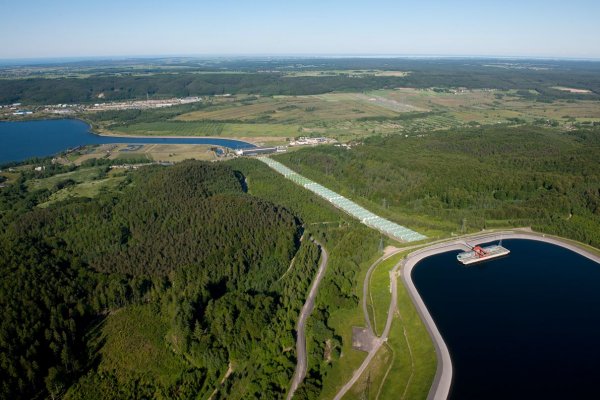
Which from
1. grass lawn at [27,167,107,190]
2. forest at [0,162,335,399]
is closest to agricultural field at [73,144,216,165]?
grass lawn at [27,167,107,190]

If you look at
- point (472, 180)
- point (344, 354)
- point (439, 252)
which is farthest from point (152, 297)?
point (472, 180)

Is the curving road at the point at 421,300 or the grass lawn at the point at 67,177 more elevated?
the grass lawn at the point at 67,177

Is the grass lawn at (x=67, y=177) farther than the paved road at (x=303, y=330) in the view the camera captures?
Yes

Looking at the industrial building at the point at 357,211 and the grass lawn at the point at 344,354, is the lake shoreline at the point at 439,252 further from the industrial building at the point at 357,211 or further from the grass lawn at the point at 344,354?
the grass lawn at the point at 344,354

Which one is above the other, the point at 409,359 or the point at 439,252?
the point at 439,252

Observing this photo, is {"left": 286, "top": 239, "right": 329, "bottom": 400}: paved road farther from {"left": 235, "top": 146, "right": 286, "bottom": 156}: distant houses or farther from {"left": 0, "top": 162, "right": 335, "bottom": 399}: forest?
{"left": 235, "top": 146, "right": 286, "bottom": 156}: distant houses

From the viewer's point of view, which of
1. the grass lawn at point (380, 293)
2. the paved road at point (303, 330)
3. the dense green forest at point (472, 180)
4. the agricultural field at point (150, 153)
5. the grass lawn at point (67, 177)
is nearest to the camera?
A: the paved road at point (303, 330)

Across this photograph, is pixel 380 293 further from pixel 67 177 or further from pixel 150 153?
pixel 150 153

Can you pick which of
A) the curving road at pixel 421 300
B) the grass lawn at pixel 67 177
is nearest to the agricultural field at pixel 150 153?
the grass lawn at pixel 67 177
